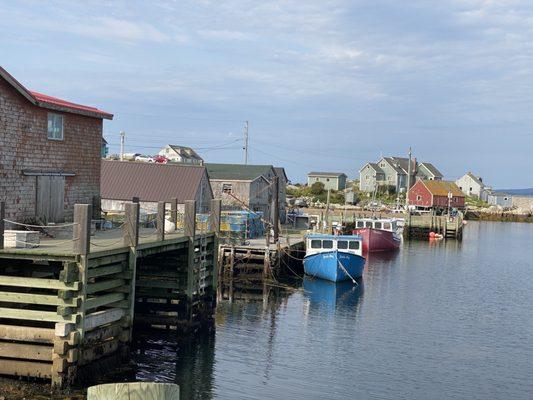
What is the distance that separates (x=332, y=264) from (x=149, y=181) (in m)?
19.5

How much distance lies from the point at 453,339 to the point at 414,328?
2400mm

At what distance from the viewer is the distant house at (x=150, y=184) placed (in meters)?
55.6

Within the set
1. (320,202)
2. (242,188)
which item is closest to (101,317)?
(242,188)

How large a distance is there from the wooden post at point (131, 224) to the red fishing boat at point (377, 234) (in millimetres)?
46244

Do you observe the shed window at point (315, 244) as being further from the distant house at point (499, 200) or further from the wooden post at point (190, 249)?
the distant house at point (499, 200)

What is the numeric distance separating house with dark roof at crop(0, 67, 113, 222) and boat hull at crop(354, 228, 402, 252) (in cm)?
3981

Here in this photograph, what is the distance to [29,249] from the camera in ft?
62.2

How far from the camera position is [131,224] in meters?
20.6

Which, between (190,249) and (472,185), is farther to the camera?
(472,185)

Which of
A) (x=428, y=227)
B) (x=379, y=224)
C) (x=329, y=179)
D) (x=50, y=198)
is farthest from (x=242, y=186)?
(x=329, y=179)

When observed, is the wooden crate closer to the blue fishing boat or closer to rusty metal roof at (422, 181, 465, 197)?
the blue fishing boat

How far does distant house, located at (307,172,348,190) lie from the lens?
442ft

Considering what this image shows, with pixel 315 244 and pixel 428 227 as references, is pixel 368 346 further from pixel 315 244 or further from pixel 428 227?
pixel 428 227

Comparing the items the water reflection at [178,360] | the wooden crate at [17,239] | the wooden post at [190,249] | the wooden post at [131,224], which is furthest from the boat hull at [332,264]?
the wooden crate at [17,239]
